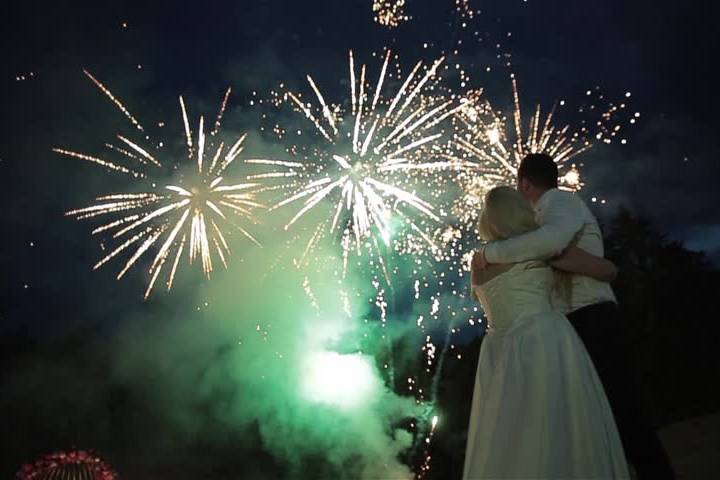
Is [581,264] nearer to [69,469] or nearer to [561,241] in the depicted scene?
[561,241]

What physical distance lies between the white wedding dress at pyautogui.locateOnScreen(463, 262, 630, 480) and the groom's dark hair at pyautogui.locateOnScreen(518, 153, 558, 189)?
0.62 m

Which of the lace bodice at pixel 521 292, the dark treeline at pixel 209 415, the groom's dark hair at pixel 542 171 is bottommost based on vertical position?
the lace bodice at pixel 521 292

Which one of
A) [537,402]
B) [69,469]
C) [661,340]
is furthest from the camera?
[661,340]

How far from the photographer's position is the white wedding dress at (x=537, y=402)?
2.62 meters

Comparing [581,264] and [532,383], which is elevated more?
[581,264]

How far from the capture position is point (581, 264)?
9.84ft

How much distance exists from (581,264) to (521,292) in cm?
32

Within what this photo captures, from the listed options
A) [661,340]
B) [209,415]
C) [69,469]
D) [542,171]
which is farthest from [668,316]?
[542,171]

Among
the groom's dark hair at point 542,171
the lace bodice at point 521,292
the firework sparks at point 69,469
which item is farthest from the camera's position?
Answer: the firework sparks at point 69,469

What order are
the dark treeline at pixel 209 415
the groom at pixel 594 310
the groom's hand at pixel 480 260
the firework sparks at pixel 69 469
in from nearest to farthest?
the groom at pixel 594 310 < the groom's hand at pixel 480 260 < the firework sparks at pixel 69 469 < the dark treeline at pixel 209 415

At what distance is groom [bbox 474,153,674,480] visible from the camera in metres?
2.79

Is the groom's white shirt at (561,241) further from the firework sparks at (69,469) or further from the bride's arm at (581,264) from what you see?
the firework sparks at (69,469)

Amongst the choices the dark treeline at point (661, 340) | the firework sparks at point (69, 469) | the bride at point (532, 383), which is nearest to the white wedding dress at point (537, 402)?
the bride at point (532, 383)

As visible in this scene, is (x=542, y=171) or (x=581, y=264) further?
(x=542, y=171)
